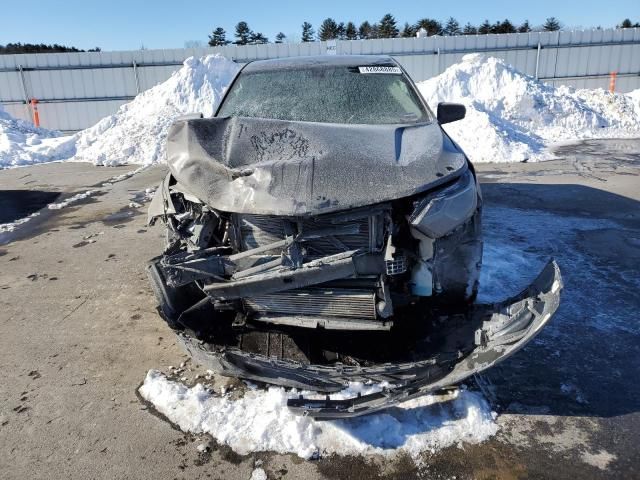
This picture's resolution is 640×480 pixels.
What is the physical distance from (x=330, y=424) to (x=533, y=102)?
47.4 ft

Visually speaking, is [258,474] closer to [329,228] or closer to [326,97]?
[329,228]

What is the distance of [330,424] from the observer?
2.70m

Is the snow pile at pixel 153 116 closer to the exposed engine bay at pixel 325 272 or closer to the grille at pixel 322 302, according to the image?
the exposed engine bay at pixel 325 272

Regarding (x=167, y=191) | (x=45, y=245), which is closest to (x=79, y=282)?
(x=45, y=245)

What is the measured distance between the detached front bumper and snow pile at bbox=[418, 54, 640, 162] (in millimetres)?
10969

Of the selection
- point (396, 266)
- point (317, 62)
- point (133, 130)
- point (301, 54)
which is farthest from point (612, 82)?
point (396, 266)

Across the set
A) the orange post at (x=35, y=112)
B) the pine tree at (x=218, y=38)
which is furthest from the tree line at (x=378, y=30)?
the orange post at (x=35, y=112)

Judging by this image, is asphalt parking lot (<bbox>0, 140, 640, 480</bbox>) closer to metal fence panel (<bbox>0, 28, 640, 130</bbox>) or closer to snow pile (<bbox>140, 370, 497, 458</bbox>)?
snow pile (<bbox>140, 370, 497, 458</bbox>)

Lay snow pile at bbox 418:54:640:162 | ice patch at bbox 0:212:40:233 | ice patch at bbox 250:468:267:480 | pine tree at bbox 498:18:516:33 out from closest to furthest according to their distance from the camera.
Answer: ice patch at bbox 250:468:267:480 < ice patch at bbox 0:212:40:233 < snow pile at bbox 418:54:640:162 < pine tree at bbox 498:18:516:33

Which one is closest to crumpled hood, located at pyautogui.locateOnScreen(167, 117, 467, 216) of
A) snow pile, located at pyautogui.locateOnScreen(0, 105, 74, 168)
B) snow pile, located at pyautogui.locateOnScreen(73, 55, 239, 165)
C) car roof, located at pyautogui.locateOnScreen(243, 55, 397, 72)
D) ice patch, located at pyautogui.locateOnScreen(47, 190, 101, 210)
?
car roof, located at pyautogui.locateOnScreen(243, 55, 397, 72)

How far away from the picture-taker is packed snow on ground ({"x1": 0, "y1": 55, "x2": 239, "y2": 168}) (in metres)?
12.6

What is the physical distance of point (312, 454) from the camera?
2508 millimetres

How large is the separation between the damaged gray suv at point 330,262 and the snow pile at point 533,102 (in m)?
10.7

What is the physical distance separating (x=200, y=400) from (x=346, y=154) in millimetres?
1751
